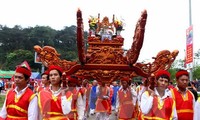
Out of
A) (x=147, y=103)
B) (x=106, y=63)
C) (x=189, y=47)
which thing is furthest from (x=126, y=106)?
(x=147, y=103)

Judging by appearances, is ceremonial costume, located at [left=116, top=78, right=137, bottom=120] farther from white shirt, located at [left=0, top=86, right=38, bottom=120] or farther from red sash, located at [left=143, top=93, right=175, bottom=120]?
white shirt, located at [left=0, top=86, right=38, bottom=120]

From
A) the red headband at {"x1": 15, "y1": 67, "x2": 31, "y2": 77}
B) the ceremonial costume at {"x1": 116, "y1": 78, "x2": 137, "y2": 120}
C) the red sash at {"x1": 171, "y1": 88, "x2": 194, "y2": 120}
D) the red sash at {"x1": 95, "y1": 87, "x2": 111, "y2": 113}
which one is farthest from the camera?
the red sash at {"x1": 95, "y1": 87, "x2": 111, "y2": 113}

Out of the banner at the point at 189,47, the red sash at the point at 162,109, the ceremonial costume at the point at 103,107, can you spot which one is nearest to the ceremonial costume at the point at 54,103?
the red sash at the point at 162,109

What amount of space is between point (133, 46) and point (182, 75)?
1.13 meters

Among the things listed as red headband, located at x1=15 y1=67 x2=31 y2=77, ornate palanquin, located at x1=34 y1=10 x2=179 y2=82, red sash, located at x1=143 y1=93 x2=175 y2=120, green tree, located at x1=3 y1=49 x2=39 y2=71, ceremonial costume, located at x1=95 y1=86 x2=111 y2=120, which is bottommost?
ceremonial costume, located at x1=95 y1=86 x2=111 y2=120

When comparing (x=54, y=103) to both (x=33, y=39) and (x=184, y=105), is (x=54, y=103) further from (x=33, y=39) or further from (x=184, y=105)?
(x=33, y=39)

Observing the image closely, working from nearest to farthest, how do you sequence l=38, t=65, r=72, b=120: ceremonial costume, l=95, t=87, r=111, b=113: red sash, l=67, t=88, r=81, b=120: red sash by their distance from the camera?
l=38, t=65, r=72, b=120: ceremonial costume < l=67, t=88, r=81, b=120: red sash < l=95, t=87, r=111, b=113: red sash

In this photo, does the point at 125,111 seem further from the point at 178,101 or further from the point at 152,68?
the point at 178,101

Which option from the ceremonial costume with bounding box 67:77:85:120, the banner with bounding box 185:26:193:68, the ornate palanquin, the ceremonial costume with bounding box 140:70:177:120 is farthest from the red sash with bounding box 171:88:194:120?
the banner with bounding box 185:26:193:68

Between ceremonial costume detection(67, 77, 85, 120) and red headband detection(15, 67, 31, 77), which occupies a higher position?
red headband detection(15, 67, 31, 77)

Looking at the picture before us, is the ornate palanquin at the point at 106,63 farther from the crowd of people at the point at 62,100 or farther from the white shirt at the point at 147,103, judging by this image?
the white shirt at the point at 147,103

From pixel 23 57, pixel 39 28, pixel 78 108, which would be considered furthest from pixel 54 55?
pixel 39 28

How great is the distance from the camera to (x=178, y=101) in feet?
17.4

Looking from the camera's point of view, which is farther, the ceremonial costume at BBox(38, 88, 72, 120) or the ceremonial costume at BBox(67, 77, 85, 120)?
the ceremonial costume at BBox(67, 77, 85, 120)
